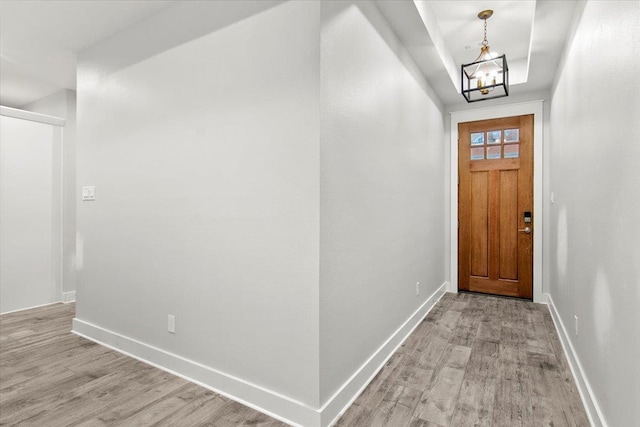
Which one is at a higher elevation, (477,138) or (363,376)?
(477,138)

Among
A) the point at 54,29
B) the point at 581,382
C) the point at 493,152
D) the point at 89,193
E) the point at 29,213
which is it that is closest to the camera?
the point at 581,382

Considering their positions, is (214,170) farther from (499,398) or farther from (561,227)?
(561,227)

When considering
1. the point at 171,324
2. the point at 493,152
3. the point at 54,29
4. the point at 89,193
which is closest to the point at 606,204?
the point at 171,324

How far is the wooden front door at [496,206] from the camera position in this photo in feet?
13.4

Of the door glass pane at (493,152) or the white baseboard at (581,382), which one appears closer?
the white baseboard at (581,382)

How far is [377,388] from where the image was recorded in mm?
2080

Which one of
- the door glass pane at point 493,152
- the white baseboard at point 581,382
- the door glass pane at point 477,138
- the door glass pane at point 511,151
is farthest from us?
the door glass pane at point 477,138

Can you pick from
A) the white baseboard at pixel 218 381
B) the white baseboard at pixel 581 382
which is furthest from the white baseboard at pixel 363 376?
the white baseboard at pixel 581 382

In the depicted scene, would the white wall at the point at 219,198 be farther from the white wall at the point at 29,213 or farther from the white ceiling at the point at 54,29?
the white wall at the point at 29,213

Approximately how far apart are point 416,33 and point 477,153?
223 centimetres

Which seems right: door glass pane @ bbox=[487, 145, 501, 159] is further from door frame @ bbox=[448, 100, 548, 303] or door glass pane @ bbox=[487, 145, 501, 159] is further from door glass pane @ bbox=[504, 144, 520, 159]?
door frame @ bbox=[448, 100, 548, 303]

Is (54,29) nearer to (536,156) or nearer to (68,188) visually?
(68,188)

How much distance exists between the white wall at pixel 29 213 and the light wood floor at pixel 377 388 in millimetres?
849

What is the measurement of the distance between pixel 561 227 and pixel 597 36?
179 cm
